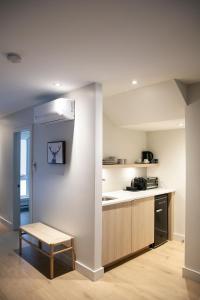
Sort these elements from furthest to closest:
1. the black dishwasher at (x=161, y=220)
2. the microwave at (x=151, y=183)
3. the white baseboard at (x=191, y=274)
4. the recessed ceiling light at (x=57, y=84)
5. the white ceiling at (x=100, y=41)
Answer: the microwave at (x=151, y=183) → the black dishwasher at (x=161, y=220) → the recessed ceiling light at (x=57, y=84) → the white baseboard at (x=191, y=274) → the white ceiling at (x=100, y=41)

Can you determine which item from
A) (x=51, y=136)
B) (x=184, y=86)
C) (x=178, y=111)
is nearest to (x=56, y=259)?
(x=51, y=136)

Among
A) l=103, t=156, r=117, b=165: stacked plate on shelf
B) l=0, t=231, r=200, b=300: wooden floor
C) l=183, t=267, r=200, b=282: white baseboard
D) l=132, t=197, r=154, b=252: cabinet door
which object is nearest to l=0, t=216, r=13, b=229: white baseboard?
l=0, t=231, r=200, b=300: wooden floor

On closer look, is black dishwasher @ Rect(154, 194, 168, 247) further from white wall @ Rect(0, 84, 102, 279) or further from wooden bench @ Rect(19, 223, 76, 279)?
wooden bench @ Rect(19, 223, 76, 279)

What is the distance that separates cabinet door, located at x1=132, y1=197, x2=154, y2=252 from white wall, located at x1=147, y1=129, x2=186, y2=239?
724 mm

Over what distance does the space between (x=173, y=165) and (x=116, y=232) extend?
186cm

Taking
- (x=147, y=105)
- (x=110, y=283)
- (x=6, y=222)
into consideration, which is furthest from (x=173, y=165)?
(x=6, y=222)

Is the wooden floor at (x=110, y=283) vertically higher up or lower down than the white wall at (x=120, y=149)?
lower down

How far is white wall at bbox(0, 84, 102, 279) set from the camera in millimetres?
2857

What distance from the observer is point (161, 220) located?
3.96 m

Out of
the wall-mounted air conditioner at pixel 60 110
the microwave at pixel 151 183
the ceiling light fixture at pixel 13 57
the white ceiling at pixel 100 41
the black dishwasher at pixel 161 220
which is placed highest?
the white ceiling at pixel 100 41

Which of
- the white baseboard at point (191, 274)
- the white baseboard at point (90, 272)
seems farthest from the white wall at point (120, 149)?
the white baseboard at point (191, 274)

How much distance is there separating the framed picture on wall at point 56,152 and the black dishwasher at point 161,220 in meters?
1.72

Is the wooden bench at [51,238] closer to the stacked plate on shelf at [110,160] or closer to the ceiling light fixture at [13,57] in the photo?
the stacked plate on shelf at [110,160]

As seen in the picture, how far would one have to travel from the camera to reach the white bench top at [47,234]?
9.62 feet
